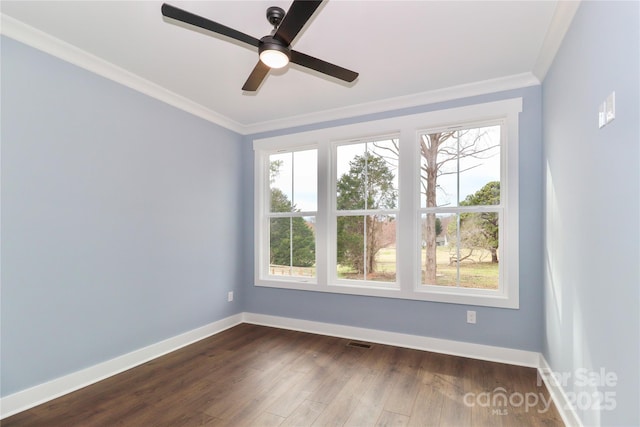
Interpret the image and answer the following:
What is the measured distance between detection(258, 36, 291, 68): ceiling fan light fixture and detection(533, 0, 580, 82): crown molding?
1.67 metres

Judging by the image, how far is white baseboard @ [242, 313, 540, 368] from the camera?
2707 mm

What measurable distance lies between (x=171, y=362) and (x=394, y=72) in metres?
3.33

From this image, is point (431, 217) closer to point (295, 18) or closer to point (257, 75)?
point (257, 75)

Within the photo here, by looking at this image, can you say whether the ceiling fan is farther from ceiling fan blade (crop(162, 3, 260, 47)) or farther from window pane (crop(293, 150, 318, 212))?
window pane (crop(293, 150, 318, 212))

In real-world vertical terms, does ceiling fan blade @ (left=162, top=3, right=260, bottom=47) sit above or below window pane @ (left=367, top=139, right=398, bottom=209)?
above

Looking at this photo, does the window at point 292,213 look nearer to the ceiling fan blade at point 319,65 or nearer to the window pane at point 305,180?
the window pane at point 305,180

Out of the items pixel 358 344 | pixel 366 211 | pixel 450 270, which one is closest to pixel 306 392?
pixel 358 344

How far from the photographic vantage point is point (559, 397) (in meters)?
2.04

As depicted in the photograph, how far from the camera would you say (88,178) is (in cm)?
243

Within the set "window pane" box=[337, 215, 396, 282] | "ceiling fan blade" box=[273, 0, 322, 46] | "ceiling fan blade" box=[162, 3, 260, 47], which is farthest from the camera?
"window pane" box=[337, 215, 396, 282]

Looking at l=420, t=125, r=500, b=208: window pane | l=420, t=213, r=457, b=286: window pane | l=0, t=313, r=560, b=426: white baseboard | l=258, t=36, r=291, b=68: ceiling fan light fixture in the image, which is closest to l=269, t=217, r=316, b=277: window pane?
l=0, t=313, r=560, b=426: white baseboard

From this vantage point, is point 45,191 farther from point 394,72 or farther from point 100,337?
point 394,72

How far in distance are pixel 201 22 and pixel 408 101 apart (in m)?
2.21

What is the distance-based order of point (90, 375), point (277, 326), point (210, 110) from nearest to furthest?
point (90, 375) → point (210, 110) → point (277, 326)
